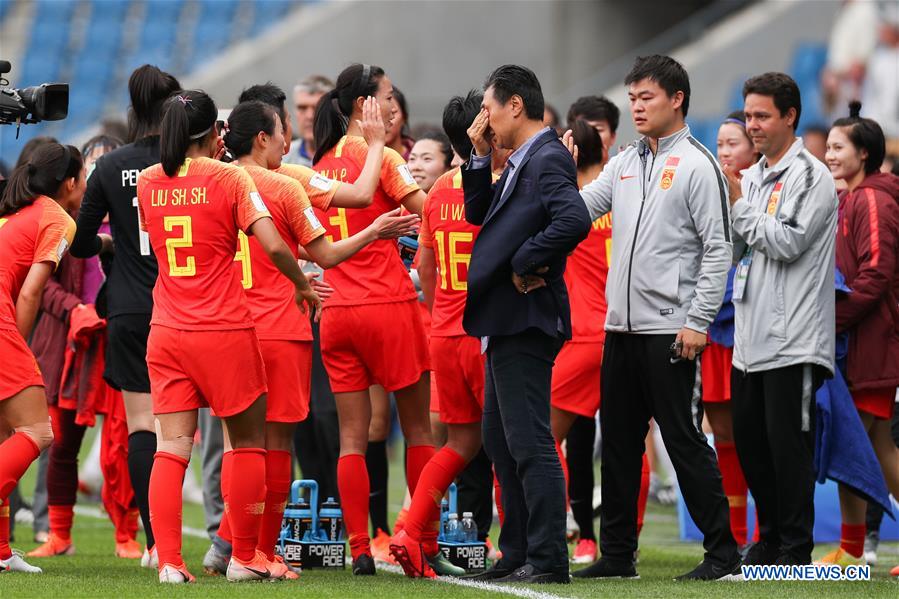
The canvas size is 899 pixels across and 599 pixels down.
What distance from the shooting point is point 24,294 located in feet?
22.0

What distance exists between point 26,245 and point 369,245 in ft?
5.07

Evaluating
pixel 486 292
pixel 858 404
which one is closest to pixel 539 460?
pixel 486 292

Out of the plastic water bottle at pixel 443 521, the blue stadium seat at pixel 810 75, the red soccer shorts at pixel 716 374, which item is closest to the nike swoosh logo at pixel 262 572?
the plastic water bottle at pixel 443 521

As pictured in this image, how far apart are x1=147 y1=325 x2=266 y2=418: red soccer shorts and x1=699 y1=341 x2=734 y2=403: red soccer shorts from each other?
8.85ft

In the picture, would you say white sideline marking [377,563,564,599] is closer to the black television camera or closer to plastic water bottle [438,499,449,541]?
plastic water bottle [438,499,449,541]

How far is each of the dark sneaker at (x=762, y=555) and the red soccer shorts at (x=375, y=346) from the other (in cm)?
173

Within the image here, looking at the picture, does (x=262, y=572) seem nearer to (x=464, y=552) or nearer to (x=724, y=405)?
(x=464, y=552)

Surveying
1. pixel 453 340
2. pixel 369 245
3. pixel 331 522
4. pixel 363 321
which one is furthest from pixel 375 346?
pixel 331 522

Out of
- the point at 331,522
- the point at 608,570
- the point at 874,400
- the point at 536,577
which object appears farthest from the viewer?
the point at 874,400

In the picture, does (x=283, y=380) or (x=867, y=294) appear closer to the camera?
(x=283, y=380)

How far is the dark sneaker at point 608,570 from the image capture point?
267 inches

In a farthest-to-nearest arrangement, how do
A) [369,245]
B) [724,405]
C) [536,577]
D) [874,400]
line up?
1. [724,405]
2. [874,400]
3. [369,245]
4. [536,577]

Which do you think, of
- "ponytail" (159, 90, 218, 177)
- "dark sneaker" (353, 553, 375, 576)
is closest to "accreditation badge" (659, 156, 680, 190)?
"ponytail" (159, 90, 218, 177)

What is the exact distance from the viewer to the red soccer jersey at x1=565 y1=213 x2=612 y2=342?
25.5ft
